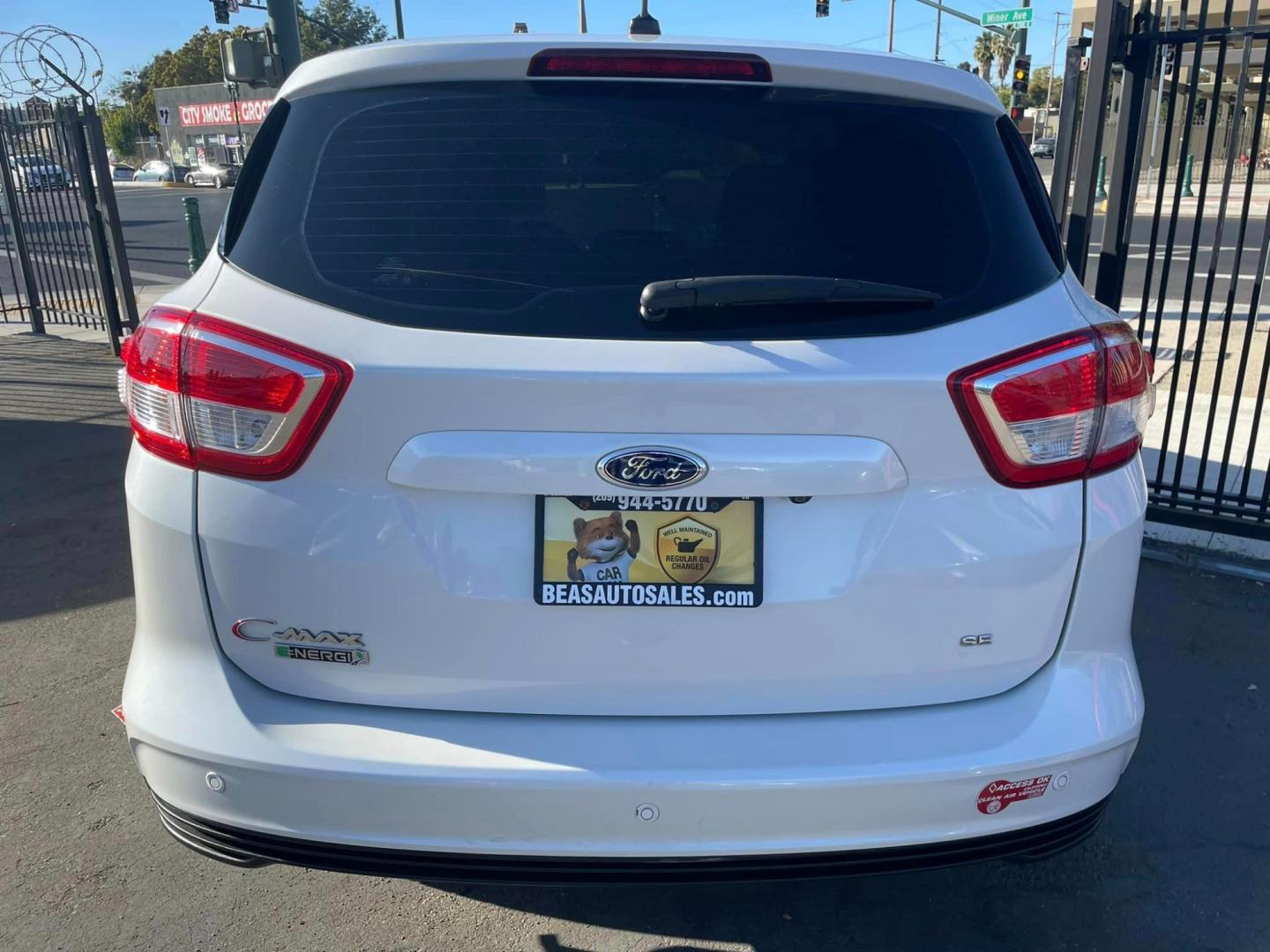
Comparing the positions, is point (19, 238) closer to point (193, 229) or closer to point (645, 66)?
point (193, 229)

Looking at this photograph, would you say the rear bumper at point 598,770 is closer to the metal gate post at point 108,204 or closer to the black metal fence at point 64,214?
the metal gate post at point 108,204

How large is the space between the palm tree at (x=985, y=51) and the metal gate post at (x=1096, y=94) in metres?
76.9

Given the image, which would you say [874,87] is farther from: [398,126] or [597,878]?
[597,878]

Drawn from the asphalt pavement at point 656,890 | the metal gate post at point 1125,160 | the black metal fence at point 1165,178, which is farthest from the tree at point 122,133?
the asphalt pavement at point 656,890

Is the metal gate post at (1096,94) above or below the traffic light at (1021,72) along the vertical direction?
below

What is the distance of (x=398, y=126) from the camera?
81.8 inches

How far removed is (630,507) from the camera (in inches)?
71.3

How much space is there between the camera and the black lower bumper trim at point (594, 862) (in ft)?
6.27

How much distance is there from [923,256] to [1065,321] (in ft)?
0.96

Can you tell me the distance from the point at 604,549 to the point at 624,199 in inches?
27.2

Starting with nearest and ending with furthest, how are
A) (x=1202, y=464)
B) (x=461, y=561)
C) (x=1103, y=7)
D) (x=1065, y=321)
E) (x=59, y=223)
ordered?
(x=461, y=561), (x=1065, y=321), (x=1103, y=7), (x=1202, y=464), (x=59, y=223)

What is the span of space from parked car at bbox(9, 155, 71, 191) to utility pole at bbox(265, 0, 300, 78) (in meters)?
2.32

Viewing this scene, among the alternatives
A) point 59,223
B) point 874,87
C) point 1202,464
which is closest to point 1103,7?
point 1202,464

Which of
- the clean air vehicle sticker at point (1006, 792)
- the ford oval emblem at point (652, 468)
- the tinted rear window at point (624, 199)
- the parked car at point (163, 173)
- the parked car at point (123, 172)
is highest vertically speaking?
the tinted rear window at point (624, 199)
